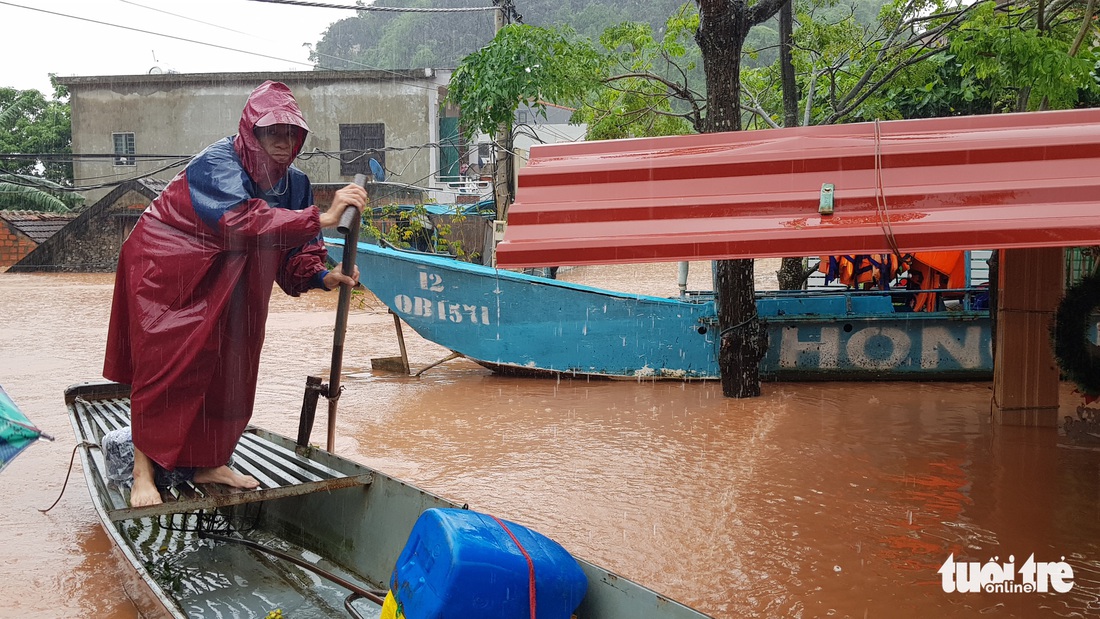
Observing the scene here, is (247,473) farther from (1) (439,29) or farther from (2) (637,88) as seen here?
(1) (439,29)

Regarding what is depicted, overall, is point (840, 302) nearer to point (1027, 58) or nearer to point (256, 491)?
point (1027, 58)

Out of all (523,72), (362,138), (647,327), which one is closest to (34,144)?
(362,138)

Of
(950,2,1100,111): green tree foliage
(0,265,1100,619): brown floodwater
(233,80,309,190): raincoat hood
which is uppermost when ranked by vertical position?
(950,2,1100,111): green tree foliage

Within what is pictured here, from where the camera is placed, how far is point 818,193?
158 inches

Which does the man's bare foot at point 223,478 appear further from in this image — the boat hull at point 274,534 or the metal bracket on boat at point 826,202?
the metal bracket on boat at point 826,202

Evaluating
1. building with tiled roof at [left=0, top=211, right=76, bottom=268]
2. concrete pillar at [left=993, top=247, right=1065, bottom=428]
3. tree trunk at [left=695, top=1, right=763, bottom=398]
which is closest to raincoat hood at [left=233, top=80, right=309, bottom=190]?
concrete pillar at [left=993, top=247, right=1065, bottom=428]

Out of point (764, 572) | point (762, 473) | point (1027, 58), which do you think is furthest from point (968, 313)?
point (764, 572)

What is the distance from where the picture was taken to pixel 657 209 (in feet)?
13.5

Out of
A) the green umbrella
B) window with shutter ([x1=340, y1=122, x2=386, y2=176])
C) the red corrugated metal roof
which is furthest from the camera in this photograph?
window with shutter ([x1=340, y1=122, x2=386, y2=176])

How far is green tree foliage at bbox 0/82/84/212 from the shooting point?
2809cm

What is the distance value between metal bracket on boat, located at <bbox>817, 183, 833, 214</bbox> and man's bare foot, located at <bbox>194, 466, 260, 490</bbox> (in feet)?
9.71

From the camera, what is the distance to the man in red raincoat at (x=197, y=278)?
155 inches

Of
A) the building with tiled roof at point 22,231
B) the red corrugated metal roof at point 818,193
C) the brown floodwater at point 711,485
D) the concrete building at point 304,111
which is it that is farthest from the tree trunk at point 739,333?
the building with tiled roof at point 22,231

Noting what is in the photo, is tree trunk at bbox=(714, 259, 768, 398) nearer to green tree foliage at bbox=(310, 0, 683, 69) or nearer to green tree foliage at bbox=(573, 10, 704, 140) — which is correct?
green tree foliage at bbox=(573, 10, 704, 140)
